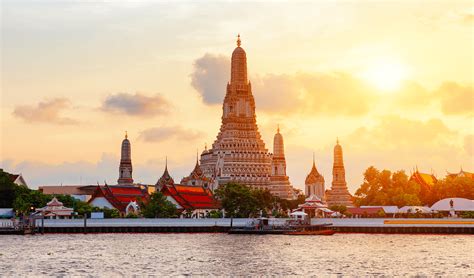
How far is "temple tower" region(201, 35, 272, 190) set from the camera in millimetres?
166125

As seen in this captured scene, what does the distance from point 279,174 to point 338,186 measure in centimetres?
1141

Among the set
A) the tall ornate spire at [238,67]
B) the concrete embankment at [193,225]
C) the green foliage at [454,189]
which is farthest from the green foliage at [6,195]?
the green foliage at [454,189]

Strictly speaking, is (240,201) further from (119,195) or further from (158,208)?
(119,195)

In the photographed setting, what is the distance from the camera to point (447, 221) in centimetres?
10619

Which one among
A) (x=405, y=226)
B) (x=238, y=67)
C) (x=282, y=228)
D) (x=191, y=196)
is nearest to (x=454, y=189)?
(x=405, y=226)

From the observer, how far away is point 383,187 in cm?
14050

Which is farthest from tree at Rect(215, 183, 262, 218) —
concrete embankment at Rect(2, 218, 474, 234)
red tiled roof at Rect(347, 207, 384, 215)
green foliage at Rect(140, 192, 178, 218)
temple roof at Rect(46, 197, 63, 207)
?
red tiled roof at Rect(347, 207, 384, 215)

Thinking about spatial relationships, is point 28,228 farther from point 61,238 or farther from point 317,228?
point 317,228

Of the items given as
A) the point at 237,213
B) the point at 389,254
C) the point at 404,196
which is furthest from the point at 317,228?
the point at 404,196

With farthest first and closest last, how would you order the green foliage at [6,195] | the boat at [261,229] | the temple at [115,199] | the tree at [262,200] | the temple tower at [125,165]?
the temple tower at [125,165] → the temple at [115,199] → the green foliage at [6,195] → the tree at [262,200] → the boat at [261,229]

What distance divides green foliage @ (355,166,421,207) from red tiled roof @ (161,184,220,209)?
936 inches

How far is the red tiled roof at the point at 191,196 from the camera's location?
126938 millimetres

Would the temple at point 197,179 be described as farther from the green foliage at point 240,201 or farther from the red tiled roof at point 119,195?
the green foliage at point 240,201

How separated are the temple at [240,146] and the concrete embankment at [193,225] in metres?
58.0
